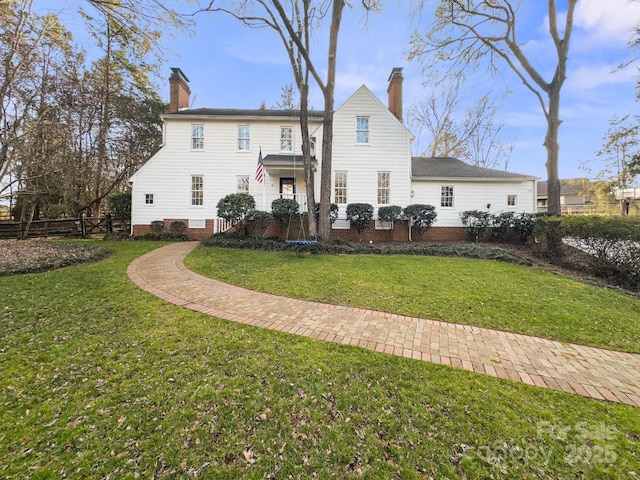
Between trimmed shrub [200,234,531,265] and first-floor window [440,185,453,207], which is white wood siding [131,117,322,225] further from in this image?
first-floor window [440,185,453,207]

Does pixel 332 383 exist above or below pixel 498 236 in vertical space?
below

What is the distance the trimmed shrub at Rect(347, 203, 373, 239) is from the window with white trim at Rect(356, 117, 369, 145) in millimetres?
4076

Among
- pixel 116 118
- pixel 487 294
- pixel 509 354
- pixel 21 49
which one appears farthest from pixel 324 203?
pixel 116 118

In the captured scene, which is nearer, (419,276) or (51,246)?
(419,276)

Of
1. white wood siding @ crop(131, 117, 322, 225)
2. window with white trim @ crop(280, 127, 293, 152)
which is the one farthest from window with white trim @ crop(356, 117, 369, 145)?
window with white trim @ crop(280, 127, 293, 152)

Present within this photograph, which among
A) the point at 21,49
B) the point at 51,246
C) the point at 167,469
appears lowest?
the point at 167,469

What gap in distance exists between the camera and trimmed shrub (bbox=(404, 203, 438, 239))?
13.7 meters

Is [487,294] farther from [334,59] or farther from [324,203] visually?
[334,59]

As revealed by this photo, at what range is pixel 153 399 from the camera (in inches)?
98.5

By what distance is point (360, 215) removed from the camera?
542 inches

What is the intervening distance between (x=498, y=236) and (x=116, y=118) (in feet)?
81.8

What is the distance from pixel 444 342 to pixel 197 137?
16.4 metres

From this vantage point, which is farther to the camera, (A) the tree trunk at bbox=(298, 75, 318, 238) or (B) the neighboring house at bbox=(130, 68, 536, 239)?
(B) the neighboring house at bbox=(130, 68, 536, 239)

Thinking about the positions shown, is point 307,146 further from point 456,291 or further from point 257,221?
point 456,291
